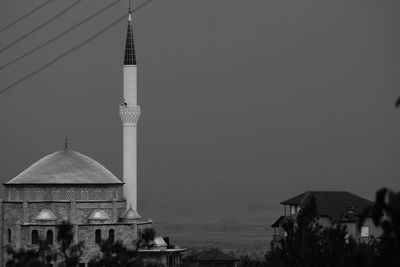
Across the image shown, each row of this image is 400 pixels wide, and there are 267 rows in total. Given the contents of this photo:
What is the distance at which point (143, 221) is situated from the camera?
300 feet

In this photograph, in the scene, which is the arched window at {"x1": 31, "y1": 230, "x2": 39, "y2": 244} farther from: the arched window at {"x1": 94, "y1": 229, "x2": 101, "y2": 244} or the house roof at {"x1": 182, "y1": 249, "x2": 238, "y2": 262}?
the house roof at {"x1": 182, "y1": 249, "x2": 238, "y2": 262}

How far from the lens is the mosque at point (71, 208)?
288 feet

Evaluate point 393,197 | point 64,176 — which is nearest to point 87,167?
point 64,176

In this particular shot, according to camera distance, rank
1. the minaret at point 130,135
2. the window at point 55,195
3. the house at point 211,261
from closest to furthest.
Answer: the window at point 55,195, the minaret at point 130,135, the house at point 211,261

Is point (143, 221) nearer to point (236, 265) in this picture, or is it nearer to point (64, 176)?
point (64, 176)

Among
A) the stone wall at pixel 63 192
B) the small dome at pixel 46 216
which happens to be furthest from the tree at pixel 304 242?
the small dome at pixel 46 216

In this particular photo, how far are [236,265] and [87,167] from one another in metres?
22.8

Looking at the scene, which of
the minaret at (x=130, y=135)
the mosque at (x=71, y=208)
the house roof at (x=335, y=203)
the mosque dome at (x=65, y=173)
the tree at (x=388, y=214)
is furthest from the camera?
the house roof at (x=335, y=203)

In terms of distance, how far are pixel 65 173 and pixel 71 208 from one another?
230cm

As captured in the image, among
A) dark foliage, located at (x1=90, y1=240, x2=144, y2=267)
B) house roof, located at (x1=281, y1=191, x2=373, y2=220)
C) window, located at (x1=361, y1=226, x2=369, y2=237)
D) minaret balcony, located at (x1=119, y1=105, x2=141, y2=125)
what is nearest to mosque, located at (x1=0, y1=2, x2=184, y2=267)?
minaret balcony, located at (x1=119, y1=105, x2=141, y2=125)

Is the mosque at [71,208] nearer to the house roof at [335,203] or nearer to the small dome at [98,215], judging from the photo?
the small dome at [98,215]

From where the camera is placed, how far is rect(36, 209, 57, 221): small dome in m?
88.1

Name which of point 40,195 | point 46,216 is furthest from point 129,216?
point 40,195

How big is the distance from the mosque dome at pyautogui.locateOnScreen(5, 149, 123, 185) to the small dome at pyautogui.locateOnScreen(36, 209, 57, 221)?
5.87 feet
